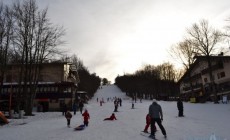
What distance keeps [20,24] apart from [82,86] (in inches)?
2473

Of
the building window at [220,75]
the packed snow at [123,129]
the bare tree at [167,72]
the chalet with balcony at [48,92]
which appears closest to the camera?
the packed snow at [123,129]

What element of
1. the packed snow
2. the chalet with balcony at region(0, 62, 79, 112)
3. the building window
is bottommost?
the packed snow

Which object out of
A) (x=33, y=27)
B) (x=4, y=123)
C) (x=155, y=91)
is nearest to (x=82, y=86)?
(x=155, y=91)

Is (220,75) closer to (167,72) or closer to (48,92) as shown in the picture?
(48,92)

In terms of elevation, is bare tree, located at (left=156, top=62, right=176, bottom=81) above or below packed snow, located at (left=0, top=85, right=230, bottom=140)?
above

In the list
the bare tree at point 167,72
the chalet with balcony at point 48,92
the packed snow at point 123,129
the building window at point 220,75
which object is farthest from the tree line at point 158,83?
the packed snow at point 123,129

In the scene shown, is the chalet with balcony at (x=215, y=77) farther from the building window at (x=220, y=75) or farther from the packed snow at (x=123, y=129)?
the packed snow at (x=123, y=129)

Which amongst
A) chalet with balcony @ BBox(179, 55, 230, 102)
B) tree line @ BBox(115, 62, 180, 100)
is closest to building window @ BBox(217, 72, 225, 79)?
chalet with balcony @ BBox(179, 55, 230, 102)

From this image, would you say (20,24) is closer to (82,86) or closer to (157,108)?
(157,108)

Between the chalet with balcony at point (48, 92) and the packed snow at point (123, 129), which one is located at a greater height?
the chalet with balcony at point (48, 92)

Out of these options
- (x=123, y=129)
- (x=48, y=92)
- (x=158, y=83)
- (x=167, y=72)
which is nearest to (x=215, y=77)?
(x=158, y=83)

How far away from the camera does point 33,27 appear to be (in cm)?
3362

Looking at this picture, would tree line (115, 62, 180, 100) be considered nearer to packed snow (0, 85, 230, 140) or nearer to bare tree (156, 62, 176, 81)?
bare tree (156, 62, 176, 81)

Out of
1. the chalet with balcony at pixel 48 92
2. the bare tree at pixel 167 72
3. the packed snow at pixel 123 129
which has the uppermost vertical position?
the bare tree at pixel 167 72
